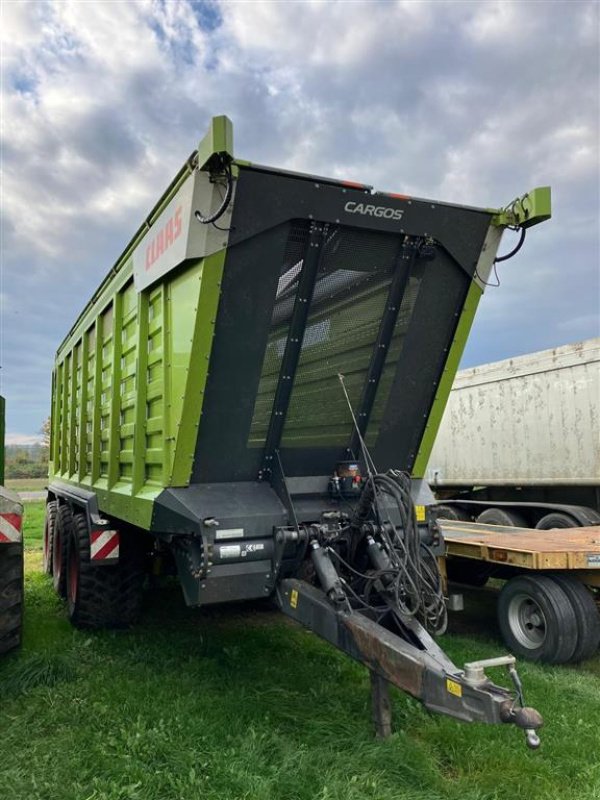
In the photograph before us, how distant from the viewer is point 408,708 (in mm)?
3676

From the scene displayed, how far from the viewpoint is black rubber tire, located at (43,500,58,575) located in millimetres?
7543

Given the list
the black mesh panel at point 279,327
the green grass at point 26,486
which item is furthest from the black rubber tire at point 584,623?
the green grass at point 26,486

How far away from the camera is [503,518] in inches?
389

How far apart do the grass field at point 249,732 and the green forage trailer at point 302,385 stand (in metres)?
0.54

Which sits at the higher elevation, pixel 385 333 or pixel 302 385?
pixel 385 333

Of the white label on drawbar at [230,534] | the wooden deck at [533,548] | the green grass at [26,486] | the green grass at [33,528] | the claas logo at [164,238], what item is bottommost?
the green grass at [33,528]

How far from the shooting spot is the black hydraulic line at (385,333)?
3875 millimetres

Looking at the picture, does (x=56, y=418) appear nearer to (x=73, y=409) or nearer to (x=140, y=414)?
(x=73, y=409)

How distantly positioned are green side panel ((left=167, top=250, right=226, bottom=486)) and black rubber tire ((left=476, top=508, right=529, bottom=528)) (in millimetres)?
7295

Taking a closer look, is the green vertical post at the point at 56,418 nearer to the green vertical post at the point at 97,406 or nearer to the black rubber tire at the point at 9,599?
A: the green vertical post at the point at 97,406

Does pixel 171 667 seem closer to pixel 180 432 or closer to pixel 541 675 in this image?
pixel 180 432

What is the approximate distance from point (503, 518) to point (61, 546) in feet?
21.6

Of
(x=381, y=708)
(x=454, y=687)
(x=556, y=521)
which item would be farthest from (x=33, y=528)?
(x=454, y=687)

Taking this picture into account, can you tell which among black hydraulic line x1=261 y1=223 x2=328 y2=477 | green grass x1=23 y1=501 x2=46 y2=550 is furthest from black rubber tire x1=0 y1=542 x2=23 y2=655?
green grass x1=23 y1=501 x2=46 y2=550
